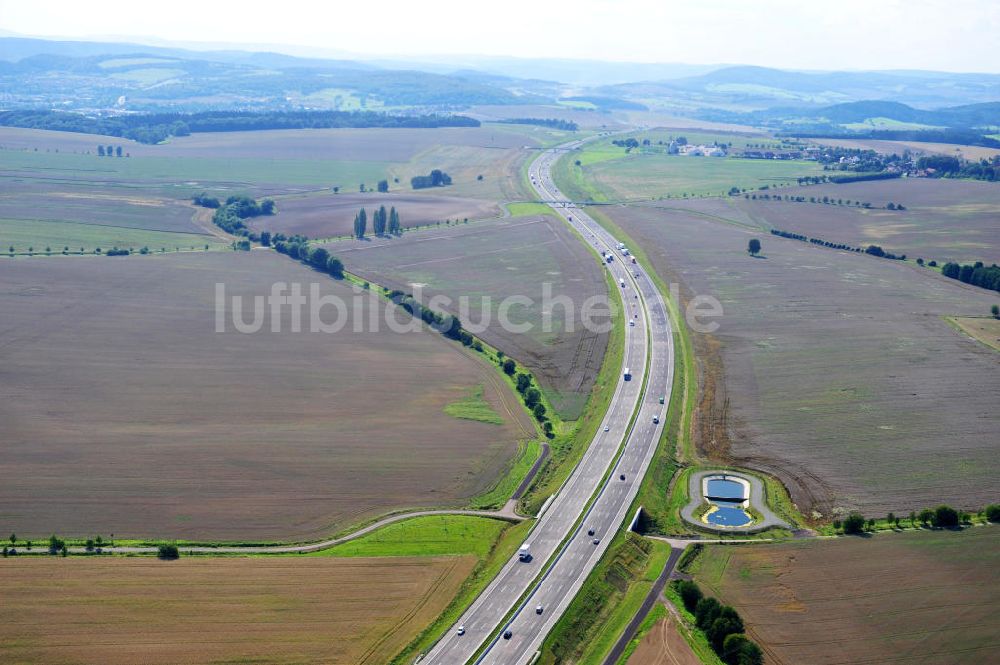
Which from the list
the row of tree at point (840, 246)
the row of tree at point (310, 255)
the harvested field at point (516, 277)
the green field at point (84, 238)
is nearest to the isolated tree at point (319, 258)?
the row of tree at point (310, 255)

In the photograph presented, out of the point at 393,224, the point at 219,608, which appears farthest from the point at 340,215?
the point at 219,608

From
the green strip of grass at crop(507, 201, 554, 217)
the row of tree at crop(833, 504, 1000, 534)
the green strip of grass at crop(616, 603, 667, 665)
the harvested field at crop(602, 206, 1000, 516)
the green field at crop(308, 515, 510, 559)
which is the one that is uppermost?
the green strip of grass at crop(507, 201, 554, 217)

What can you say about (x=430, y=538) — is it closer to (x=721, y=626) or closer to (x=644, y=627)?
(x=644, y=627)

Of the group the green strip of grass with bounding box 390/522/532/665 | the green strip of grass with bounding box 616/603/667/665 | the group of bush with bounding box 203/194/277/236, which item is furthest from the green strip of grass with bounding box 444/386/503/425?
the group of bush with bounding box 203/194/277/236

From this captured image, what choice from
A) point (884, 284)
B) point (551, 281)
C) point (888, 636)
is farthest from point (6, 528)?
point (884, 284)

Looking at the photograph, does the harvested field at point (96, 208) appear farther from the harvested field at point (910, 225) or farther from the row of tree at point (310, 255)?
the harvested field at point (910, 225)

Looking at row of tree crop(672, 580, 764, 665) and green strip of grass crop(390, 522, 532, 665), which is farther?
green strip of grass crop(390, 522, 532, 665)

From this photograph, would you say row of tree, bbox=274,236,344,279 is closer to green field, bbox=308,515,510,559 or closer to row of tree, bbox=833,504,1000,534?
green field, bbox=308,515,510,559
